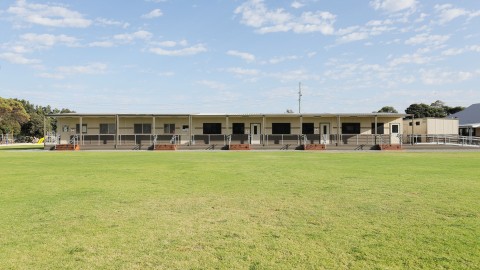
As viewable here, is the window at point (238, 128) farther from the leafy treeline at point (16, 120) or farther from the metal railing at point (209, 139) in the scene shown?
the leafy treeline at point (16, 120)

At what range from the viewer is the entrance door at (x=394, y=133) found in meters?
36.6

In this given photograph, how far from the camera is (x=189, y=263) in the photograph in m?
4.27

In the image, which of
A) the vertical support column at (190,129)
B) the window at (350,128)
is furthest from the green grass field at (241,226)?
the window at (350,128)

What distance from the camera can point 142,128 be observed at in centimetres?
3756

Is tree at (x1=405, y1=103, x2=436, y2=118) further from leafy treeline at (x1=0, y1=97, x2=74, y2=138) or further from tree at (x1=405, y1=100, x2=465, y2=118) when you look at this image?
leafy treeline at (x1=0, y1=97, x2=74, y2=138)

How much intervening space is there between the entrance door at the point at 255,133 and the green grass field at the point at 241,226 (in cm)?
2674

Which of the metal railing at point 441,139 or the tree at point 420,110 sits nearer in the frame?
the metal railing at point 441,139

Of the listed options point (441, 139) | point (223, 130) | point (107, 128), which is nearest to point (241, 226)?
point (223, 130)

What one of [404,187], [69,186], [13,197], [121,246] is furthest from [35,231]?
[404,187]

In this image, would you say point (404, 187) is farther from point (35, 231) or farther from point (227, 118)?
point (227, 118)

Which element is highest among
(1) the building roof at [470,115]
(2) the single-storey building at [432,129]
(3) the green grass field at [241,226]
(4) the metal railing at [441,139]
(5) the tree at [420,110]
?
(5) the tree at [420,110]

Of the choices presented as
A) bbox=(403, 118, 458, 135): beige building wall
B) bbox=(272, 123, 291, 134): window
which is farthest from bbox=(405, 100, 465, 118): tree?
bbox=(272, 123, 291, 134): window

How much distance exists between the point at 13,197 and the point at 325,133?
32589 millimetres

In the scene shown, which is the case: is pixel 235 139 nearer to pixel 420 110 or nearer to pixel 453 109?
pixel 420 110
